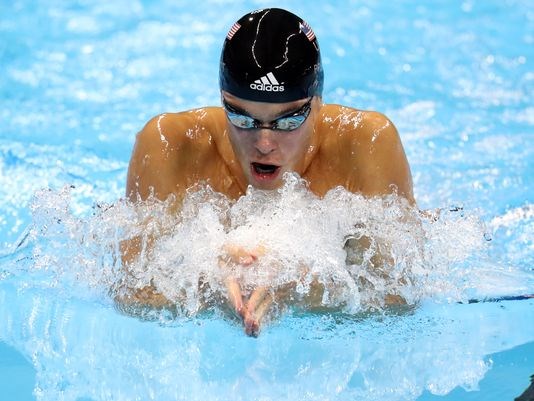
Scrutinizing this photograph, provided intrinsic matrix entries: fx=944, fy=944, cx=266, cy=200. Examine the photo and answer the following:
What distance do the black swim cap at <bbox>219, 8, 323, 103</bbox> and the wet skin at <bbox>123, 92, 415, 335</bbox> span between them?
35mm

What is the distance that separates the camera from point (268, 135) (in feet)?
8.43

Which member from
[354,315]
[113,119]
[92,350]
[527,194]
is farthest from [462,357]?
[113,119]

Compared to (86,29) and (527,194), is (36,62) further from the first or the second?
(527,194)

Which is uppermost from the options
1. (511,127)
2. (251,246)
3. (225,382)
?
(251,246)

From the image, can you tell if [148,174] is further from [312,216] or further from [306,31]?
[306,31]

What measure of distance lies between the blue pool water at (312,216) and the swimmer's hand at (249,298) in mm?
225

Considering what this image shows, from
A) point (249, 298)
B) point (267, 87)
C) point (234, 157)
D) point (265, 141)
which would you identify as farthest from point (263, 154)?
point (249, 298)

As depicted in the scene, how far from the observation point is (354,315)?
276cm

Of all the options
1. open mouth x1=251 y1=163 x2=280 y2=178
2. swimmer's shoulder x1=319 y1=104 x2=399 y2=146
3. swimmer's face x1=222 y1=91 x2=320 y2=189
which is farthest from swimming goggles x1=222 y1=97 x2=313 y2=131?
swimmer's shoulder x1=319 y1=104 x2=399 y2=146

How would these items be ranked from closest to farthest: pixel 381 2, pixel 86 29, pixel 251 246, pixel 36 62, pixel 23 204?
pixel 251 246 < pixel 23 204 < pixel 36 62 < pixel 86 29 < pixel 381 2

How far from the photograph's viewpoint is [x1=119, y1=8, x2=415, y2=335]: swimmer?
2570 millimetres

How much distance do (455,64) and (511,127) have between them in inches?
32.8

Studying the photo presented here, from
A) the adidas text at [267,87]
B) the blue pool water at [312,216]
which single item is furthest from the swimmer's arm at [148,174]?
the adidas text at [267,87]

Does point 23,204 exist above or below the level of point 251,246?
below
